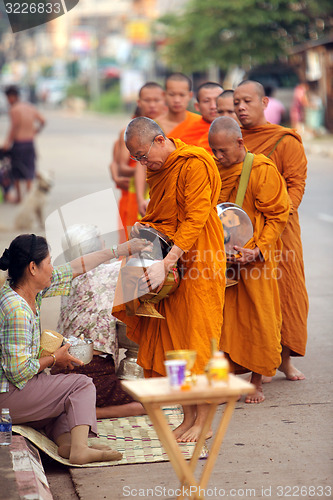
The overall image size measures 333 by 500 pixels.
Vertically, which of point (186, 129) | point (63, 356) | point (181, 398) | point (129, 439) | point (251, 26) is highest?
point (251, 26)

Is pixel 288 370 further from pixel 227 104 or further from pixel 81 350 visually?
pixel 227 104

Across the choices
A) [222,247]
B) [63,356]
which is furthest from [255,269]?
[63,356]

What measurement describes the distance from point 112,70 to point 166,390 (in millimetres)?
65096

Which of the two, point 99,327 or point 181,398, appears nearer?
point 181,398

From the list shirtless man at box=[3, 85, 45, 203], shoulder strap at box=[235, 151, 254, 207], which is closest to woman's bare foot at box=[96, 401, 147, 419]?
shoulder strap at box=[235, 151, 254, 207]

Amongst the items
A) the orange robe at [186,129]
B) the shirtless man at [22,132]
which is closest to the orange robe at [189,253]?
the orange robe at [186,129]

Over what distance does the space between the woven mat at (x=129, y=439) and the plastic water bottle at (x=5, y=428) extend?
0.38ft

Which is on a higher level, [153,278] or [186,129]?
[186,129]

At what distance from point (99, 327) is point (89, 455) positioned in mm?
918

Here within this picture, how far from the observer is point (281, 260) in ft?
17.4

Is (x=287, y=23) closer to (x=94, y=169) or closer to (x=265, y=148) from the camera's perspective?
(x=94, y=169)

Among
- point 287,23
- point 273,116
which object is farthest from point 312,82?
point 273,116

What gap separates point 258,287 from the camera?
4836mm

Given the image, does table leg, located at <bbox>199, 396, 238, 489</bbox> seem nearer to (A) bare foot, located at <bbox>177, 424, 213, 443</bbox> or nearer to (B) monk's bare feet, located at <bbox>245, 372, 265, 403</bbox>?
(A) bare foot, located at <bbox>177, 424, 213, 443</bbox>
